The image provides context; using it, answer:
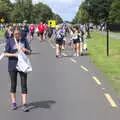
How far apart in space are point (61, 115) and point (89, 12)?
12754 centimetres

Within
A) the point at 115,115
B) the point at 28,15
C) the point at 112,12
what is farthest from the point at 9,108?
the point at 28,15

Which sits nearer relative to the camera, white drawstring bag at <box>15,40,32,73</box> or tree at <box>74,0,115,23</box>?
white drawstring bag at <box>15,40,32,73</box>

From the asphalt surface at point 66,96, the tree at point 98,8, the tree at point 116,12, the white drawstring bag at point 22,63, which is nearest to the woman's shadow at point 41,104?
the asphalt surface at point 66,96

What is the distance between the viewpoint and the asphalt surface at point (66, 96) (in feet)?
33.4

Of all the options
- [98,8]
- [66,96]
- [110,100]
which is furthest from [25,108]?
[98,8]

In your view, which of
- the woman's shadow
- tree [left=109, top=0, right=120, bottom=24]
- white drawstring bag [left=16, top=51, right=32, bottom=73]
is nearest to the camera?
white drawstring bag [left=16, top=51, right=32, bottom=73]

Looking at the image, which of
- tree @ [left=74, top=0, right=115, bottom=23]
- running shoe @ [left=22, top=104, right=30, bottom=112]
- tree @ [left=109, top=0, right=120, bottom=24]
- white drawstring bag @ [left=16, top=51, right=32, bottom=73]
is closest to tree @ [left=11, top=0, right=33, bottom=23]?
tree @ [left=74, top=0, right=115, bottom=23]

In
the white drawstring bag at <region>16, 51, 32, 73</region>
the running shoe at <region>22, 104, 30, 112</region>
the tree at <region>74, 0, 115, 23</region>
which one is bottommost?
the running shoe at <region>22, 104, 30, 112</region>

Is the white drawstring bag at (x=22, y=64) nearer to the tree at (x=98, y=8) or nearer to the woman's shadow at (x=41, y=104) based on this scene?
the woman's shadow at (x=41, y=104)

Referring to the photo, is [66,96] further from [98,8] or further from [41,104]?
[98,8]

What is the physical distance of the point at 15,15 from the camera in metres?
143

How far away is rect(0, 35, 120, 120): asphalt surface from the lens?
10195 mm

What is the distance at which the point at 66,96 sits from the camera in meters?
12.8

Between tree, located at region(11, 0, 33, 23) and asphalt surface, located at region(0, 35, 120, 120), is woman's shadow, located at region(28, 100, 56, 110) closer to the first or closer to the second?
asphalt surface, located at region(0, 35, 120, 120)
